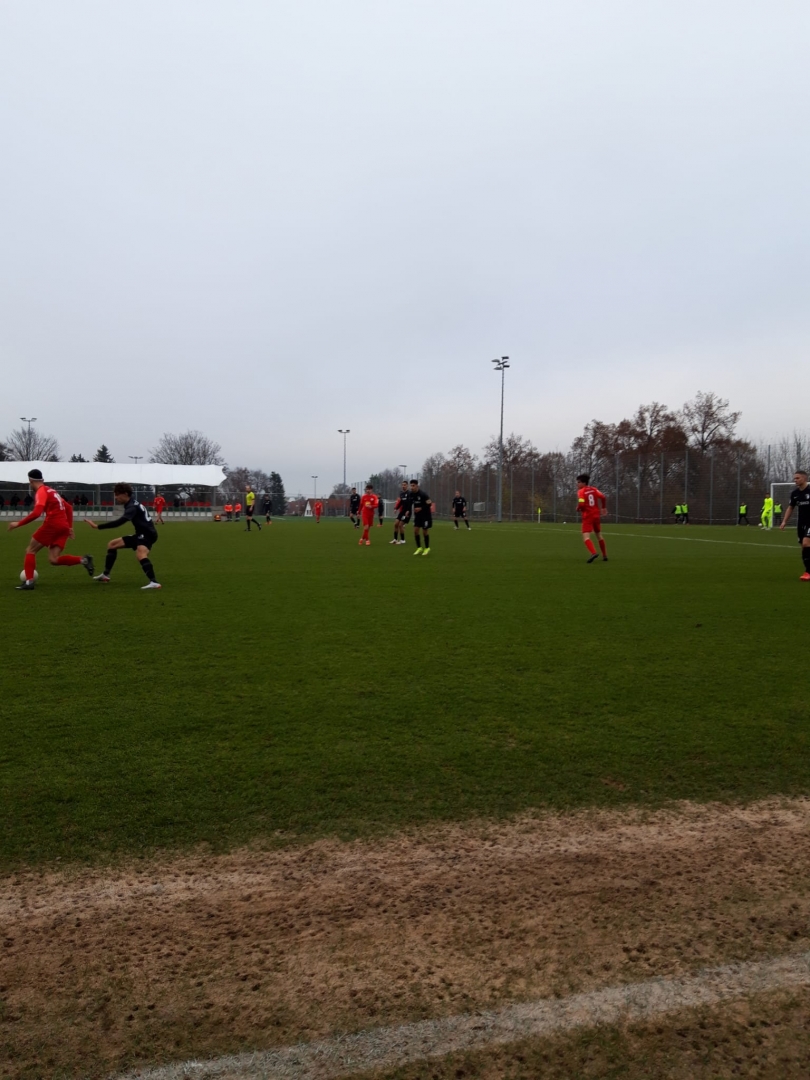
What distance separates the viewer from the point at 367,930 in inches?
112

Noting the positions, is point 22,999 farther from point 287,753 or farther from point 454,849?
point 287,753

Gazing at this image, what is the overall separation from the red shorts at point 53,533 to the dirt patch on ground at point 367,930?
411 inches

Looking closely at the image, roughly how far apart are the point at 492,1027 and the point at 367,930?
26.2 inches

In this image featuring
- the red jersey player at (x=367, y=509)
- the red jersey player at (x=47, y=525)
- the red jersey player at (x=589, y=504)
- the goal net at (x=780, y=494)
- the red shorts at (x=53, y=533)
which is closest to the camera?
the red jersey player at (x=47, y=525)

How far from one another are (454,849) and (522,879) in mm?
363

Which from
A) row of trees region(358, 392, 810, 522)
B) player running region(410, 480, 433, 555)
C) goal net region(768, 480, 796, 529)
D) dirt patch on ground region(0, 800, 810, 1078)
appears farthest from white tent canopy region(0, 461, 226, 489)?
dirt patch on ground region(0, 800, 810, 1078)

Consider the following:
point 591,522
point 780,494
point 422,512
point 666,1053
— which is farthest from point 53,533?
point 780,494

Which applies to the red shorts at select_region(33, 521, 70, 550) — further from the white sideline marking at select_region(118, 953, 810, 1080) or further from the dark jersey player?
the dark jersey player

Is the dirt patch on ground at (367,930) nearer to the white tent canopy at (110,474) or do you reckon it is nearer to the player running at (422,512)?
the player running at (422,512)

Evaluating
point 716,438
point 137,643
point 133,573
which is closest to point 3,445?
point 716,438

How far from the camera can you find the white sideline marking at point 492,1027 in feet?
7.06

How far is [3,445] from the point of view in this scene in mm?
105938

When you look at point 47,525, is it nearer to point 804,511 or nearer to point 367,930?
point 367,930

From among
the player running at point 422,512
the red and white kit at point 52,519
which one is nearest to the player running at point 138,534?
the red and white kit at point 52,519
